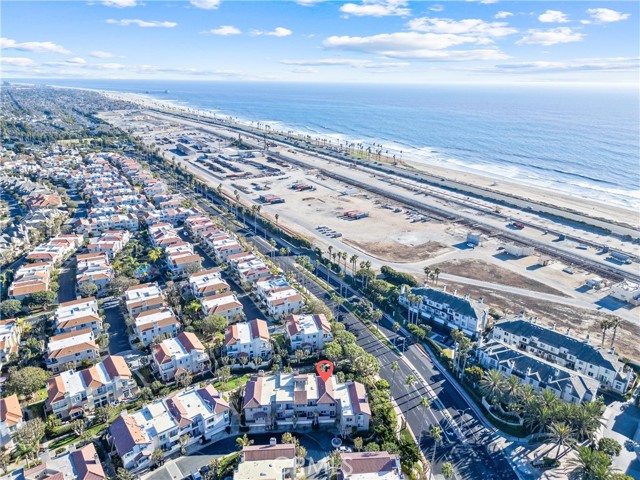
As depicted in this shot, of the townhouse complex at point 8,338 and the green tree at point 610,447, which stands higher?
the green tree at point 610,447

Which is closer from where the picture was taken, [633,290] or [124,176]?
[633,290]

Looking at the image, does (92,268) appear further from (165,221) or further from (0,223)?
(0,223)

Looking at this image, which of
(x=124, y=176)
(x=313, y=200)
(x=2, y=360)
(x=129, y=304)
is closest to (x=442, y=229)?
(x=313, y=200)

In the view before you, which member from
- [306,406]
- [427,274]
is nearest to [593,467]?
[306,406]

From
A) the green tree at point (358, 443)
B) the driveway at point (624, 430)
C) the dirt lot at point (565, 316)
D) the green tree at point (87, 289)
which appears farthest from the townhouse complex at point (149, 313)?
the driveway at point (624, 430)

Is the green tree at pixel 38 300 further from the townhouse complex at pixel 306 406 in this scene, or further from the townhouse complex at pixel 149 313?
the townhouse complex at pixel 306 406

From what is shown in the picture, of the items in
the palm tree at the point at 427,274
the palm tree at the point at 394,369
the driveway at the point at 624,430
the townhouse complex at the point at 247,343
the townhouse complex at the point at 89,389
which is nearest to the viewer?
the driveway at the point at 624,430

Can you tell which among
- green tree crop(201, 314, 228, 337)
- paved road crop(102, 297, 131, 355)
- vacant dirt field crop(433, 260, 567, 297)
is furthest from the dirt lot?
paved road crop(102, 297, 131, 355)
